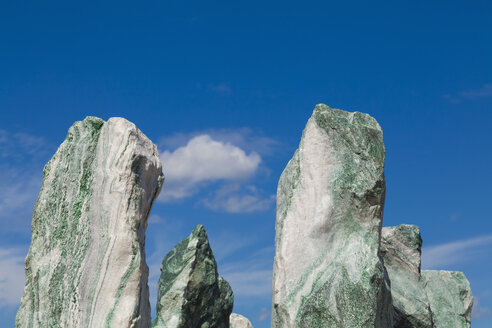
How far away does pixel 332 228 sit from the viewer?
8266 millimetres

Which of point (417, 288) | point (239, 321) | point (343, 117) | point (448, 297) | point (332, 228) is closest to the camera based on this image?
point (332, 228)

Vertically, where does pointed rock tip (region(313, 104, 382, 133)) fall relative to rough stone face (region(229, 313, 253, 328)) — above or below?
above

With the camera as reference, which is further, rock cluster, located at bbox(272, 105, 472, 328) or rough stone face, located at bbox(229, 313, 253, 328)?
rough stone face, located at bbox(229, 313, 253, 328)

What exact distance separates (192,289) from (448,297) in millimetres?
4702

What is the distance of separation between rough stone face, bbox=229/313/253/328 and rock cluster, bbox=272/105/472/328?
569 cm

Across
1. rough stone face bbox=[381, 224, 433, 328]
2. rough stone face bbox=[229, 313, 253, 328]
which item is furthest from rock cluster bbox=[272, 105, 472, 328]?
rough stone face bbox=[229, 313, 253, 328]

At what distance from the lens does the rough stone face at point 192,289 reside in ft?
34.4

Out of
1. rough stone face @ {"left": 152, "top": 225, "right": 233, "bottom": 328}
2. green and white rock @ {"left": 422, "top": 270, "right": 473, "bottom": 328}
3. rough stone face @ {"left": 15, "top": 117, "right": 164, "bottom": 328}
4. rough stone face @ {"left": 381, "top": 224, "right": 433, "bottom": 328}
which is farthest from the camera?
green and white rock @ {"left": 422, "top": 270, "right": 473, "bottom": 328}

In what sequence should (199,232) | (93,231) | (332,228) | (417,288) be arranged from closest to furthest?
(93,231), (332,228), (199,232), (417,288)

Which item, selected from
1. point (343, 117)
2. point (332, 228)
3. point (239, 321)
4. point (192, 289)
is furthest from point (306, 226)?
point (239, 321)

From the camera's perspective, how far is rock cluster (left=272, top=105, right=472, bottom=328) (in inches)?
311

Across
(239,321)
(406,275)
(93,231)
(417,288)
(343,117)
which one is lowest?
(93,231)

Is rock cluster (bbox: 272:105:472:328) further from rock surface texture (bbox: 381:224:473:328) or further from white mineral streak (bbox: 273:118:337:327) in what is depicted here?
rock surface texture (bbox: 381:224:473:328)

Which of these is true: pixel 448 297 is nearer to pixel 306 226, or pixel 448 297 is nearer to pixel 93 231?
pixel 306 226
